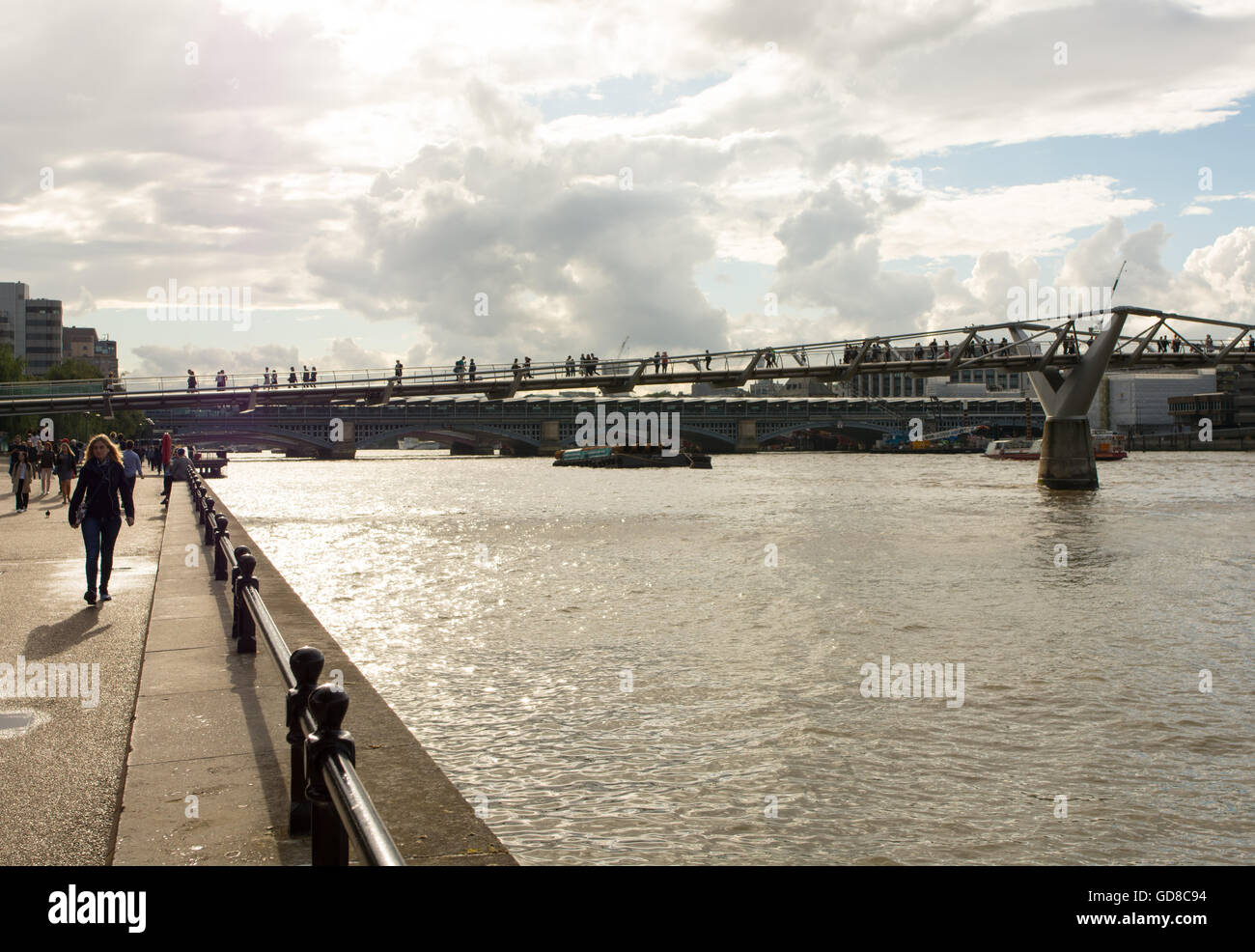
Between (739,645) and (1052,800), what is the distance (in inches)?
277

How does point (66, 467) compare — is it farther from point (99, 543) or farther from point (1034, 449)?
point (1034, 449)

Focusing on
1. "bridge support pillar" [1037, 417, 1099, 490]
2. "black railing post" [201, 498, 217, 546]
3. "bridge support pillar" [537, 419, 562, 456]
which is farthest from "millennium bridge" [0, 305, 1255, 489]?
"bridge support pillar" [537, 419, 562, 456]

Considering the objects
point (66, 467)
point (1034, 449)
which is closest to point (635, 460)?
point (1034, 449)

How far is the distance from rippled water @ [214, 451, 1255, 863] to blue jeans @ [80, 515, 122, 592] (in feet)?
9.87

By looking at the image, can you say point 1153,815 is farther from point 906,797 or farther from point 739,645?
point 739,645

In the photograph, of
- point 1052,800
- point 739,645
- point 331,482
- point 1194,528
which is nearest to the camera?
point 1052,800

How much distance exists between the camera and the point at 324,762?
165 inches

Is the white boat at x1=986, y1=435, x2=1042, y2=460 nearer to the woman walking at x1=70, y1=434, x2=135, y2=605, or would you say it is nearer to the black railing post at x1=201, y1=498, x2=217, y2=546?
the black railing post at x1=201, y1=498, x2=217, y2=546

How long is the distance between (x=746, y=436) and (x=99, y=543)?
13950 centimetres

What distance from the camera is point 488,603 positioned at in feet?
66.6

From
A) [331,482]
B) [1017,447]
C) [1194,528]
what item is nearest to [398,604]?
[1194,528]

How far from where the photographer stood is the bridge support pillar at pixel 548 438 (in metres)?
144

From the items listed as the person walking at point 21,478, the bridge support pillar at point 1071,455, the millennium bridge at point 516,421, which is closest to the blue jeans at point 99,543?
the person walking at point 21,478

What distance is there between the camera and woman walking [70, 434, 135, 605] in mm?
13000
